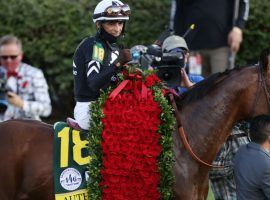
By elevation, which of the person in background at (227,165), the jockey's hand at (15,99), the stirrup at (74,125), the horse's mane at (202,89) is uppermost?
the horse's mane at (202,89)

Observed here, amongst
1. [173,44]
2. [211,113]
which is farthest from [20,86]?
[211,113]

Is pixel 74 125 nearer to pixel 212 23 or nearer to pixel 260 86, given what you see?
pixel 260 86

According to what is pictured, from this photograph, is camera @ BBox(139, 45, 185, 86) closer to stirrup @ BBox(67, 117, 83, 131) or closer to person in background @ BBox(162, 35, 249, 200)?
person in background @ BBox(162, 35, 249, 200)

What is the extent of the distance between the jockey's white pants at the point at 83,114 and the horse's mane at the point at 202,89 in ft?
2.20

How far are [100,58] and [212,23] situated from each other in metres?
4.03

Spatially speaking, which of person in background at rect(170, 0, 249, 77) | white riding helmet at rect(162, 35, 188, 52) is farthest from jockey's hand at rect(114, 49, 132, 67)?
person in background at rect(170, 0, 249, 77)

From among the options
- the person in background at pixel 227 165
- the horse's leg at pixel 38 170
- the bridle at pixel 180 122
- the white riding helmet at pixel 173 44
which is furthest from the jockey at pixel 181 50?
the horse's leg at pixel 38 170

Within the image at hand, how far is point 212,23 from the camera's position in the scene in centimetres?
927

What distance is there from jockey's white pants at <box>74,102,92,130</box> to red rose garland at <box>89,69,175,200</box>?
0.19m

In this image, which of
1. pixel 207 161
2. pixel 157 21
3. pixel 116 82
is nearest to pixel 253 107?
pixel 207 161

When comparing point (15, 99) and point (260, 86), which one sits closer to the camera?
point (260, 86)

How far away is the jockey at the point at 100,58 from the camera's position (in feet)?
17.8

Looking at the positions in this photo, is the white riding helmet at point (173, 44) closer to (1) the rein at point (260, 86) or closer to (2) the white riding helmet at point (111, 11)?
(2) the white riding helmet at point (111, 11)

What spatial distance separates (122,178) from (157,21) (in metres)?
4.64
